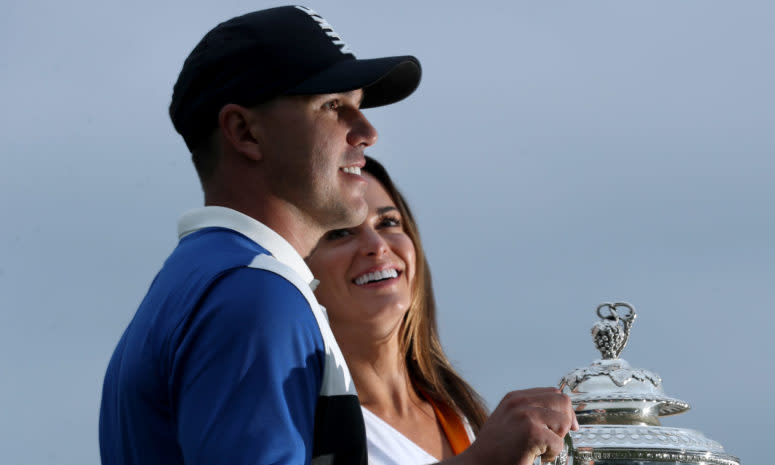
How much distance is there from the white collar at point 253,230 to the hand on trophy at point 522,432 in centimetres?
47

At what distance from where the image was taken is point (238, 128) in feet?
8.09

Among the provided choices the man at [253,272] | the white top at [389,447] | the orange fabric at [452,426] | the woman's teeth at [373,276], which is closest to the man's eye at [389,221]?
the woman's teeth at [373,276]

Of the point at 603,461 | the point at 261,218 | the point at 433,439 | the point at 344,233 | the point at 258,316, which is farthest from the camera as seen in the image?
the point at 344,233

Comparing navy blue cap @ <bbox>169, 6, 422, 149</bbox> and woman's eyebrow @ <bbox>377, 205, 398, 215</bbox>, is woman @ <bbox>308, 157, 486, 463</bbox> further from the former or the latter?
navy blue cap @ <bbox>169, 6, 422, 149</bbox>

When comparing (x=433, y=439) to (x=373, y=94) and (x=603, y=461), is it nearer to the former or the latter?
(x=603, y=461)

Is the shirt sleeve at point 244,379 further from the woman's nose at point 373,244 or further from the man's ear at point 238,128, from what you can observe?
the woman's nose at point 373,244

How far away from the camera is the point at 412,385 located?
430 cm

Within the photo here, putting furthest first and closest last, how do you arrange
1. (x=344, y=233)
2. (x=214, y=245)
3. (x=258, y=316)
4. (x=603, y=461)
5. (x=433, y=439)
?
1. (x=344, y=233)
2. (x=433, y=439)
3. (x=603, y=461)
4. (x=214, y=245)
5. (x=258, y=316)

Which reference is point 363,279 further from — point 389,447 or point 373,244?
point 389,447

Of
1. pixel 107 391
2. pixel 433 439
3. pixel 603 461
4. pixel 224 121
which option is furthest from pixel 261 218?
pixel 433 439

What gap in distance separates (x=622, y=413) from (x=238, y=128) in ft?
4.16

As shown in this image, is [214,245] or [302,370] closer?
[302,370]

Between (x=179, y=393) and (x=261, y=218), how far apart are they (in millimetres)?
516

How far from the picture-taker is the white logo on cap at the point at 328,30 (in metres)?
2.52
